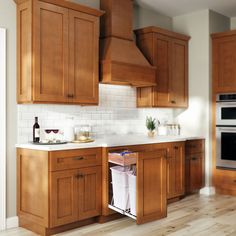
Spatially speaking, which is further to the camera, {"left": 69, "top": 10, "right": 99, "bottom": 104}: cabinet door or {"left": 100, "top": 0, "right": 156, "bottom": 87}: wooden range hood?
{"left": 100, "top": 0, "right": 156, "bottom": 87}: wooden range hood

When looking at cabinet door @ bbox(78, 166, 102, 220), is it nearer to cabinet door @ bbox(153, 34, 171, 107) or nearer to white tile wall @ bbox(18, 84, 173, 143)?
white tile wall @ bbox(18, 84, 173, 143)

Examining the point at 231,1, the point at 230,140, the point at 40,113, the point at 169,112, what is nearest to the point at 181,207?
the point at 230,140

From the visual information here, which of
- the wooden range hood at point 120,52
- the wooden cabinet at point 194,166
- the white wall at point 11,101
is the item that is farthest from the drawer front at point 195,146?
the white wall at point 11,101

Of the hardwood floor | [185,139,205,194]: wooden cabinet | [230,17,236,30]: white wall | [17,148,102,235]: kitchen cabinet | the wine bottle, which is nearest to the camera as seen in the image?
[17,148,102,235]: kitchen cabinet

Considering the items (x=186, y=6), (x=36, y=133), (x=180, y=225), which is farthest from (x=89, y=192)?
(x=186, y=6)

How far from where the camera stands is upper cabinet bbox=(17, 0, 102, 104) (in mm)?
3844

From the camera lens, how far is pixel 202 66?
18.9ft

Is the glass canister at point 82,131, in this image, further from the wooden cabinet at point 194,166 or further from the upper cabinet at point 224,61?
the upper cabinet at point 224,61

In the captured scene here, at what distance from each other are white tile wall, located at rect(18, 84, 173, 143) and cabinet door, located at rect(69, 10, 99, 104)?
35 cm

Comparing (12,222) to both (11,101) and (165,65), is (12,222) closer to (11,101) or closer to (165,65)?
(11,101)

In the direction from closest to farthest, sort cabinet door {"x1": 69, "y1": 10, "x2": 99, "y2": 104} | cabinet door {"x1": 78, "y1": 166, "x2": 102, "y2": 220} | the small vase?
cabinet door {"x1": 78, "y1": 166, "x2": 102, "y2": 220}
cabinet door {"x1": 69, "y1": 10, "x2": 99, "y2": 104}
the small vase

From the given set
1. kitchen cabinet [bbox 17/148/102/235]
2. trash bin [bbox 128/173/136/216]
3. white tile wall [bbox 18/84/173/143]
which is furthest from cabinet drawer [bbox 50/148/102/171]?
white tile wall [bbox 18/84/173/143]

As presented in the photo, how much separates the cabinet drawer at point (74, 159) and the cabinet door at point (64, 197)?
0.06 meters

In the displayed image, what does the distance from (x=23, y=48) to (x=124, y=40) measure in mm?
1424
